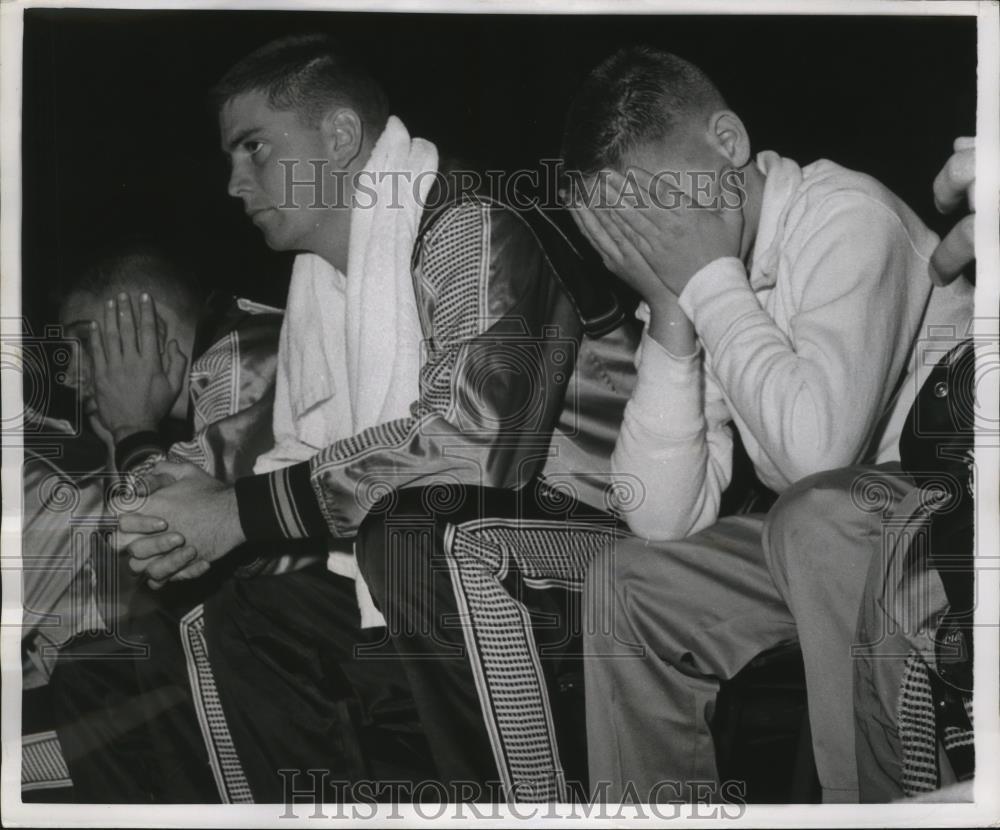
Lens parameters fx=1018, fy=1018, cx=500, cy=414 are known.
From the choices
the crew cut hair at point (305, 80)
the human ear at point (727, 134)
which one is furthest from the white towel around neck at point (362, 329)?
the human ear at point (727, 134)

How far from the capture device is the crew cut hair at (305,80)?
251cm

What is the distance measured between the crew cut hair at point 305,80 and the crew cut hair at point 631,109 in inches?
19.3

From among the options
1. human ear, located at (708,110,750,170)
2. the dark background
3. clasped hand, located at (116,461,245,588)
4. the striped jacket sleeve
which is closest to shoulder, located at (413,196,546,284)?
the striped jacket sleeve

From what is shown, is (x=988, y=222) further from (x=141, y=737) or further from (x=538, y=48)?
(x=141, y=737)

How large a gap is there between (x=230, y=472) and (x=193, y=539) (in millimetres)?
185

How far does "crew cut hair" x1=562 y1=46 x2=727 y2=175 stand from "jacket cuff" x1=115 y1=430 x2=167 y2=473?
1.22 m

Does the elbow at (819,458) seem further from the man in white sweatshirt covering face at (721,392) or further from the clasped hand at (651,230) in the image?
the clasped hand at (651,230)

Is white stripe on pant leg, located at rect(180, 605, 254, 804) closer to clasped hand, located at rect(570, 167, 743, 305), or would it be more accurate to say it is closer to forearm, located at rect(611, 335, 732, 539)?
forearm, located at rect(611, 335, 732, 539)

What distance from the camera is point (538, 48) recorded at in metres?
2.50

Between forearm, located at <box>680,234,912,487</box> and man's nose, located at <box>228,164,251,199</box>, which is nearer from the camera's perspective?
forearm, located at <box>680,234,912,487</box>

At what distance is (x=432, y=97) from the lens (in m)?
2.50

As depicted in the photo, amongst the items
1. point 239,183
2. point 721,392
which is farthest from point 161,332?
point 721,392

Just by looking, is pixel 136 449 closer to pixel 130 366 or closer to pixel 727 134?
pixel 130 366

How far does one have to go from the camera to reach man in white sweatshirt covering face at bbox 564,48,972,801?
7.93ft
